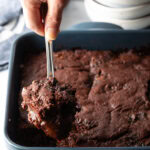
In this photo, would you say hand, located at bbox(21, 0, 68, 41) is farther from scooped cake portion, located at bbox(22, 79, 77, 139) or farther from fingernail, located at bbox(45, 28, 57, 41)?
scooped cake portion, located at bbox(22, 79, 77, 139)

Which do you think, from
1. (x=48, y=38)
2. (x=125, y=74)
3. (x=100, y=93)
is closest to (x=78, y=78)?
(x=100, y=93)

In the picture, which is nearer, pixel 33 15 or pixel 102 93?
pixel 33 15

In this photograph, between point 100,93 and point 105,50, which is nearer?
point 100,93

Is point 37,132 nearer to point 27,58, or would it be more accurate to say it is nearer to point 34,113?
point 34,113

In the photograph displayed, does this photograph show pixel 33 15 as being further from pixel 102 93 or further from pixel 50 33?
pixel 102 93

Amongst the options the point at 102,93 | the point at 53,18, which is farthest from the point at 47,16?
the point at 102,93

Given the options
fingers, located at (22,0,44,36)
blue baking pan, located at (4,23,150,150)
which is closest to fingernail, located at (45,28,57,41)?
fingers, located at (22,0,44,36)

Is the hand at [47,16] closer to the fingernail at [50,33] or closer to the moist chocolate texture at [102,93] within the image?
the fingernail at [50,33]
